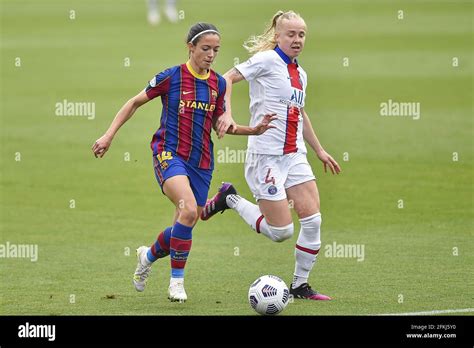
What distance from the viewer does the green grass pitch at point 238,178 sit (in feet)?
37.8

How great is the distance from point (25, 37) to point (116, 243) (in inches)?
1145

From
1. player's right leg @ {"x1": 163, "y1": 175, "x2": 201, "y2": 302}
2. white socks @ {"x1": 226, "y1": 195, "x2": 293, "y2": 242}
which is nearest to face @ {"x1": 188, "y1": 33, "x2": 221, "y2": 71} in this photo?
player's right leg @ {"x1": 163, "y1": 175, "x2": 201, "y2": 302}

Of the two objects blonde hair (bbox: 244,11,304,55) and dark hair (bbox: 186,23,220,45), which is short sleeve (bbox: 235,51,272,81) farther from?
dark hair (bbox: 186,23,220,45)

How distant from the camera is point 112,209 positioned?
17.4 m

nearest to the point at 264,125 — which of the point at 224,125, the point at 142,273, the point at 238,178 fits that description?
the point at 224,125

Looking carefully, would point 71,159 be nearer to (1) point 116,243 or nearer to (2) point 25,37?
(1) point 116,243

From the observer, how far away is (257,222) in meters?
11.3

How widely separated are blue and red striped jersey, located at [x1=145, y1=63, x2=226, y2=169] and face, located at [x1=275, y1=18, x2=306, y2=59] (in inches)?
37.0

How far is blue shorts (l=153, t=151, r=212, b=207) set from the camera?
10523 mm

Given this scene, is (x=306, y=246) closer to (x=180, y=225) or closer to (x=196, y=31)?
(x=180, y=225)

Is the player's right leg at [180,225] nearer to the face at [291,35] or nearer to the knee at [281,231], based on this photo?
the knee at [281,231]

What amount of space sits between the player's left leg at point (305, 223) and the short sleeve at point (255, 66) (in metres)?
1.02
